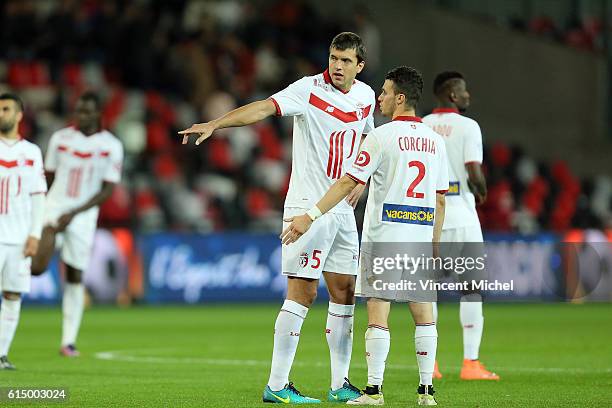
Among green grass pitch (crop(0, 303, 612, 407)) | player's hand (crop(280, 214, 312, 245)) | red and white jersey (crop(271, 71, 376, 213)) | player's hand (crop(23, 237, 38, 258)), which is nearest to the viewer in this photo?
player's hand (crop(280, 214, 312, 245))

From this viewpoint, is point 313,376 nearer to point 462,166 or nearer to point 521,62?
point 462,166

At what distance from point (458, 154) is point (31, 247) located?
3.75 metres

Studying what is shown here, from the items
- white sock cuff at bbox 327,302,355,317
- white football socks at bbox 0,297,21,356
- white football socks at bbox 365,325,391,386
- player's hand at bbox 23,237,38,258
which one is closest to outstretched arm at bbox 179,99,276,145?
white sock cuff at bbox 327,302,355,317

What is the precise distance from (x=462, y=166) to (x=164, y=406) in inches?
154

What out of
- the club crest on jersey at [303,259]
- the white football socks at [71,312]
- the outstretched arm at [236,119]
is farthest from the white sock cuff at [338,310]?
the white football socks at [71,312]

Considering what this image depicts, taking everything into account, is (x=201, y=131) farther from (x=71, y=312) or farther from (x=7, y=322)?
(x=71, y=312)

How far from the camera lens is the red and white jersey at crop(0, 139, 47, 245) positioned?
11422 millimetres

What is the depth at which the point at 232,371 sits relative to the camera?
1131 cm

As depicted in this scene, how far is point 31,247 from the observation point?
1123cm

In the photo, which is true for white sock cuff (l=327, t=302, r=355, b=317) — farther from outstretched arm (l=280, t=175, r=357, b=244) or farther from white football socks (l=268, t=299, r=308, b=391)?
outstretched arm (l=280, t=175, r=357, b=244)

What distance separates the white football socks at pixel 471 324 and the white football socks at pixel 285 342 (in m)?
2.58

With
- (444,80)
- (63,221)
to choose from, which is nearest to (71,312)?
(63,221)

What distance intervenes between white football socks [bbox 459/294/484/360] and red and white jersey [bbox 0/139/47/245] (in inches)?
151

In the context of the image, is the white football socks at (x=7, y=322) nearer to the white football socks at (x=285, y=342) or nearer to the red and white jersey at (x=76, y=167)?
the red and white jersey at (x=76, y=167)
